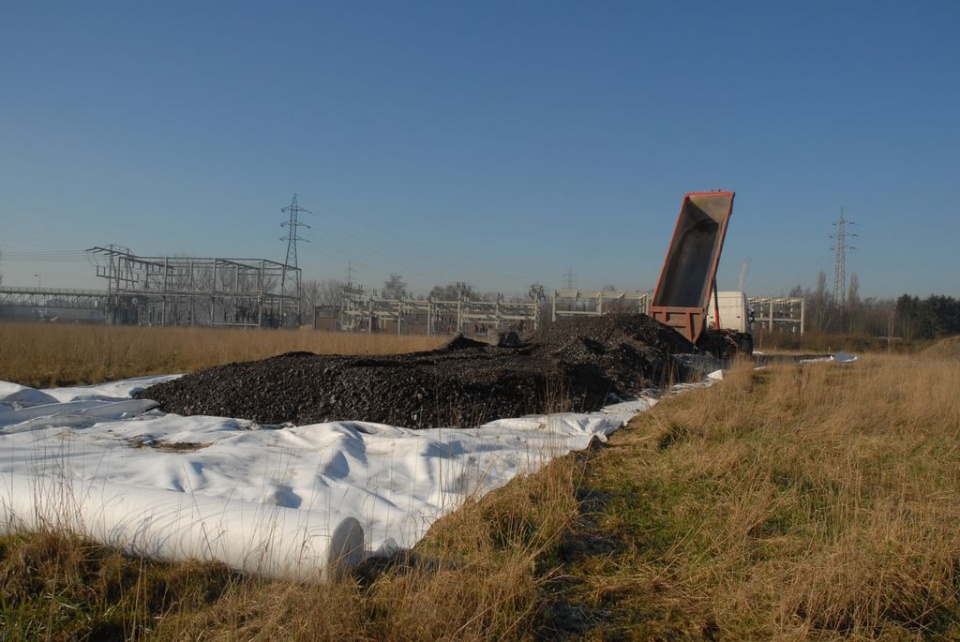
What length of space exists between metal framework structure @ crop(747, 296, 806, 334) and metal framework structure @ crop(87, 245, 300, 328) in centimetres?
2765

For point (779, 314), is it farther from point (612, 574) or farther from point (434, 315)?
point (612, 574)

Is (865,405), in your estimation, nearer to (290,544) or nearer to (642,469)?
(642,469)

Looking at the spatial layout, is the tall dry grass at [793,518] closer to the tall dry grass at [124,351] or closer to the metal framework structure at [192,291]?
the tall dry grass at [124,351]

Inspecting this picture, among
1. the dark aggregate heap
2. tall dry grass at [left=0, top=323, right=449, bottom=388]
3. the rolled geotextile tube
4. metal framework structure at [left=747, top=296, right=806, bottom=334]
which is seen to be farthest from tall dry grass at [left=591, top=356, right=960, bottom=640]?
metal framework structure at [left=747, top=296, right=806, bottom=334]

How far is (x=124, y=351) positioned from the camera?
15.7m

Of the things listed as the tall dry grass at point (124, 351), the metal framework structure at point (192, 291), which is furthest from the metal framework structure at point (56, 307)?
the tall dry grass at point (124, 351)

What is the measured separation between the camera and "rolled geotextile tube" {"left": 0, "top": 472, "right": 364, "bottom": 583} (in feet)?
9.47

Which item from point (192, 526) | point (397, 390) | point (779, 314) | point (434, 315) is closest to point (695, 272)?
point (397, 390)

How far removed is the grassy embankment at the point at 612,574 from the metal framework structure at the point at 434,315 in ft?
97.9

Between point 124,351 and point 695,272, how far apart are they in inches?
574

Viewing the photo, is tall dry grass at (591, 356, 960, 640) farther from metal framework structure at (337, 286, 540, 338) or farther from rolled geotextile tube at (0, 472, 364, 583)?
metal framework structure at (337, 286, 540, 338)

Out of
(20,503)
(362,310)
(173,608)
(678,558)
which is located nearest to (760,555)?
(678,558)

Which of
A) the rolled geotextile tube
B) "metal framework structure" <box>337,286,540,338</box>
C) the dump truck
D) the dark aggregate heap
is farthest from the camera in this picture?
"metal framework structure" <box>337,286,540,338</box>

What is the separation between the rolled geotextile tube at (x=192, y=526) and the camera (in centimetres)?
289
